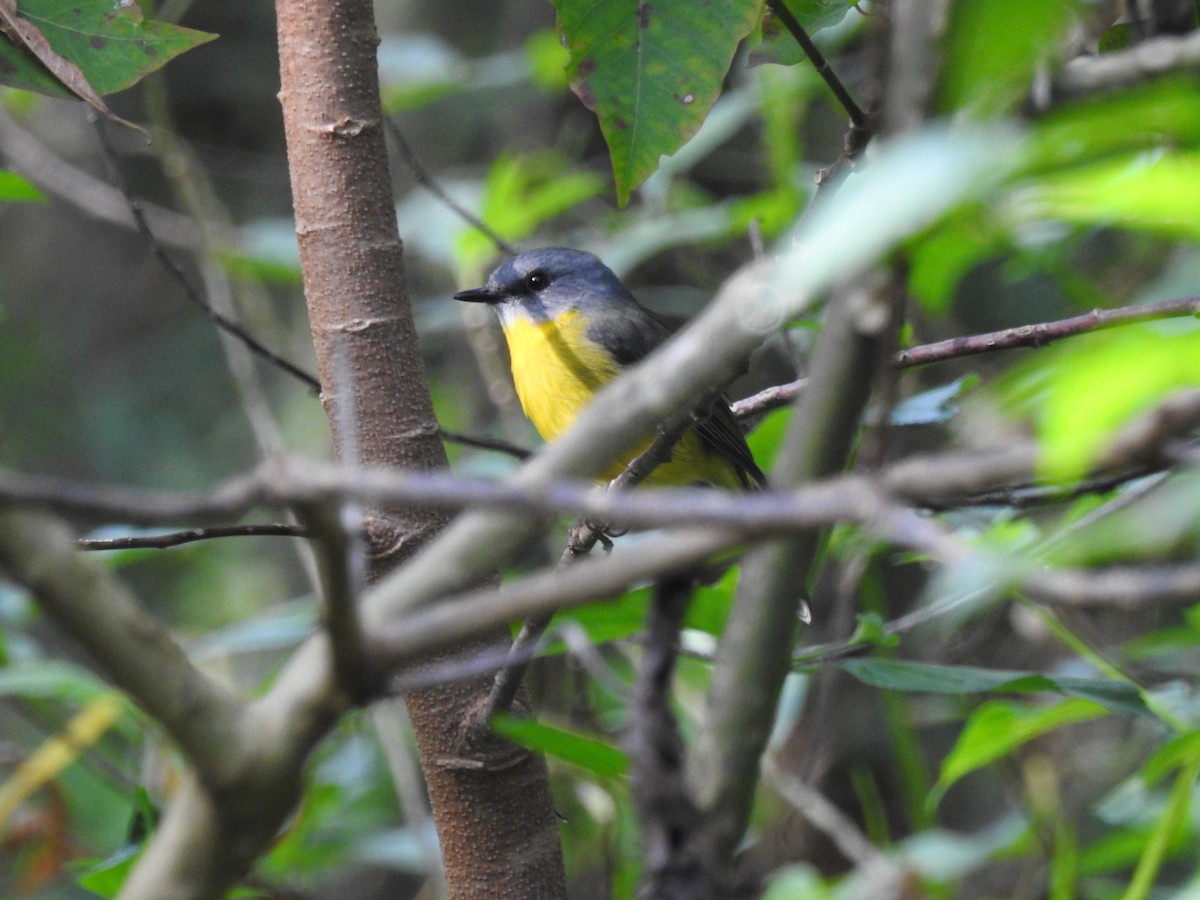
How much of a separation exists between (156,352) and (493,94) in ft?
8.12

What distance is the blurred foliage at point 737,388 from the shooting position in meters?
0.82

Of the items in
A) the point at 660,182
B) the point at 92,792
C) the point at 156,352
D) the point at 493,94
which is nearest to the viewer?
the point at 92,792

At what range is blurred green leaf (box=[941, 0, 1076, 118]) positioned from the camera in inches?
29.9

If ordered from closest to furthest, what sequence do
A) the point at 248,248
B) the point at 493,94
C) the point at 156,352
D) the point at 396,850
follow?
the point at 396,850
the point at 248,248
the point at 493,94
the point at 156,352

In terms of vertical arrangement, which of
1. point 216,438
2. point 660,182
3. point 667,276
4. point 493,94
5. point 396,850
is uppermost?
point 493,94

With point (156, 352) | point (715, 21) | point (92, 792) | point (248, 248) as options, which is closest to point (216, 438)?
point (156, 352)

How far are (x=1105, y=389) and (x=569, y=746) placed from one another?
96 centimetres

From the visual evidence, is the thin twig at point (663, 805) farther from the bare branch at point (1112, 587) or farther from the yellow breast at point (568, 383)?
the yellow breast at point (568, 383)

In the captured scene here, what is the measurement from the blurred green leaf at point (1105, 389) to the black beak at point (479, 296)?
3.28m

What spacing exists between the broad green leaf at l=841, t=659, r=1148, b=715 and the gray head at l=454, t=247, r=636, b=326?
243cm

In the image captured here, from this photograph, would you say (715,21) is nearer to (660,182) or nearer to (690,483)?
(690,483)

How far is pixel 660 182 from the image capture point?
15.4 feet

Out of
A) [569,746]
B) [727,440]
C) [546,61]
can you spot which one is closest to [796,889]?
[569,746]

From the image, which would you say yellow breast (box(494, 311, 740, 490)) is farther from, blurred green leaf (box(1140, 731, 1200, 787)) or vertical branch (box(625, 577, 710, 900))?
vertical branch (box(625, 577, 710, 900))
